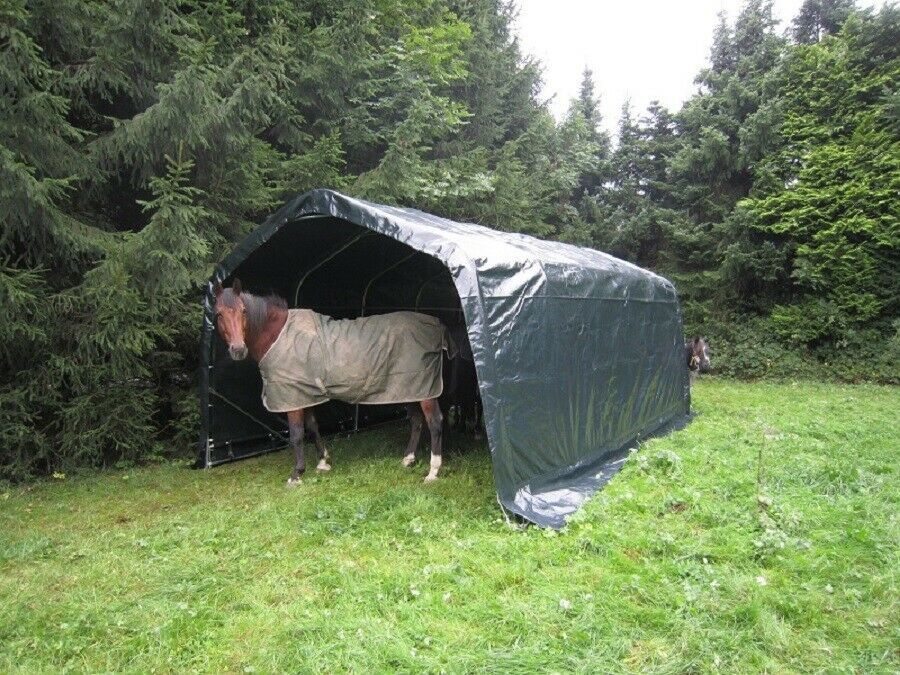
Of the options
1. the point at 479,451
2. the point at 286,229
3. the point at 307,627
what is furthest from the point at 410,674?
the point at 286,229

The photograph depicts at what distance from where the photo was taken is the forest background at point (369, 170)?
4.79 metres

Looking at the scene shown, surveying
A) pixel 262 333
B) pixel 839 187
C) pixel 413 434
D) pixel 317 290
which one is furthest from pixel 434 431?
pixel 839 187

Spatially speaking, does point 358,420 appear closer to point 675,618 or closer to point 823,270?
point 675,618

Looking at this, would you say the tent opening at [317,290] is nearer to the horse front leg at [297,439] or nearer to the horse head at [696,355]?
the horse front leg at [297,439]

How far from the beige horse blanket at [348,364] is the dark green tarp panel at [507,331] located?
0.81 m

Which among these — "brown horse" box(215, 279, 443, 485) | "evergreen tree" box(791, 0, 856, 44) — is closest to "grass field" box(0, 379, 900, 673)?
"brown horse" box(215, 279, 443, 485)

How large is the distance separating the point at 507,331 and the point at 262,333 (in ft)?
7.92

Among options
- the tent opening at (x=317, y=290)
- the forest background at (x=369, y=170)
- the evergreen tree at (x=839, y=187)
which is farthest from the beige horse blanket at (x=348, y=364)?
the evergreen tree at (x=839, y=187)

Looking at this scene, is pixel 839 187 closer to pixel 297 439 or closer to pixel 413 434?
pixel 413 434

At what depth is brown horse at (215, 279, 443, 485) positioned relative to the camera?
468 cm

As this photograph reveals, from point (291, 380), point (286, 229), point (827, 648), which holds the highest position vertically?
point (286, 229)

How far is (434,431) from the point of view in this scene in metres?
5.11

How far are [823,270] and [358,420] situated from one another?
11.7 meters

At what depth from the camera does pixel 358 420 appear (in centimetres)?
743
